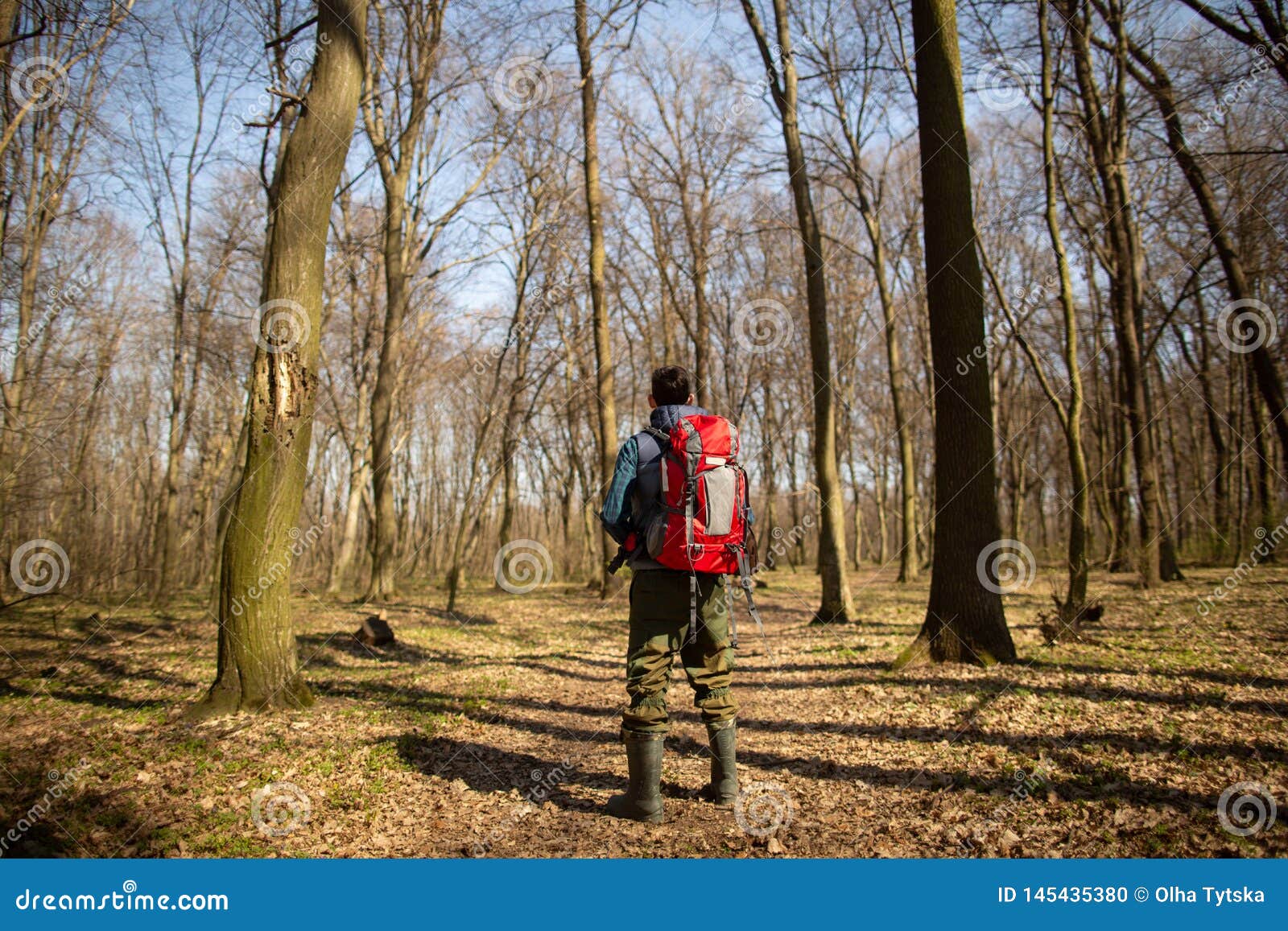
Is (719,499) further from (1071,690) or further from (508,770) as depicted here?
(1071,690)

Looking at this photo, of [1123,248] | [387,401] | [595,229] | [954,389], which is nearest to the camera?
[954,389]

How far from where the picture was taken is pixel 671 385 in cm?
417

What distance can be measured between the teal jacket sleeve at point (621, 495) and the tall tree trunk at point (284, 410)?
3144 millimetres

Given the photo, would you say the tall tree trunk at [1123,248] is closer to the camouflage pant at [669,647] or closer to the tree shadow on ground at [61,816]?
the camouflage pant at [669,647]

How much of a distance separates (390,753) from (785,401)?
99.3 ft

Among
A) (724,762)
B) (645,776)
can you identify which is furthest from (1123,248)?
(645,776)

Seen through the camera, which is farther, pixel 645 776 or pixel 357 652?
pixel 357 652

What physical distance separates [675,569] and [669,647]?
17.0 inches

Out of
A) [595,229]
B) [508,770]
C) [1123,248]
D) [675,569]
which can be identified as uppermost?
[595,229]

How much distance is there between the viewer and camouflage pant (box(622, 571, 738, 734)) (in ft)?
12.7

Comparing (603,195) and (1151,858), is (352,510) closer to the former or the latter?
(603,195)

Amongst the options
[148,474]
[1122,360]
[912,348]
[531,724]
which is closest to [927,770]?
[531,724]

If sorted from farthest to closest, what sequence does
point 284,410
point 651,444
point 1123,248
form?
point 1123,248
point 284,410
point 651,444

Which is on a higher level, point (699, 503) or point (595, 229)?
point (595, 229)
